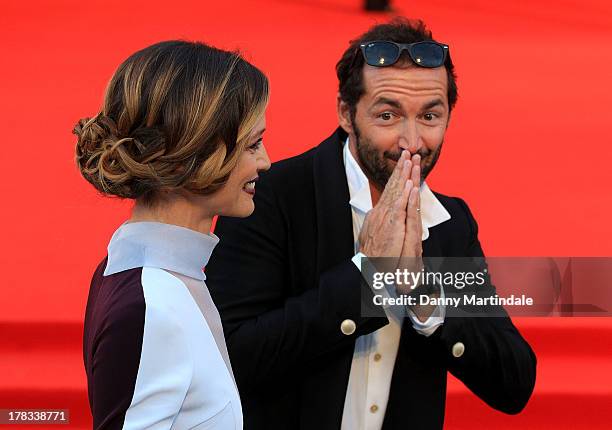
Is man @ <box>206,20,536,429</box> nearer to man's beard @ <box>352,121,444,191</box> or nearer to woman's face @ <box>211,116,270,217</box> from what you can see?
man's beard @ <box>352,121,444,191</box>

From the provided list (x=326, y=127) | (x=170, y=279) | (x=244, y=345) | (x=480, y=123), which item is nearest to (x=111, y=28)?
(x=326, y=127)

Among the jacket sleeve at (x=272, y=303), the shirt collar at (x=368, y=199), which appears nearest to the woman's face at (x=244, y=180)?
the jacket sleeve at (x=272, y=303)

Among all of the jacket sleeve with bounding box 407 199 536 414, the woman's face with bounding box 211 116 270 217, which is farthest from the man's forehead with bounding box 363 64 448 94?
the woman's face with bounding box 211 116 270 217

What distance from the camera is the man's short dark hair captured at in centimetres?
218

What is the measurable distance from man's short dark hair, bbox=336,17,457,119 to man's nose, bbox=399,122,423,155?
126 mm

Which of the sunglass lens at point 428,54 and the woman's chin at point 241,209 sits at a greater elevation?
the sunglass lens at point 428,54

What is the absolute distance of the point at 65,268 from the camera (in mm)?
3225

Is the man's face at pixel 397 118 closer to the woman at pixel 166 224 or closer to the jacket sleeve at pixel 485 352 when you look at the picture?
the jacket sleeve at pixel 485 352

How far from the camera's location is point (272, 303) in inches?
78.3

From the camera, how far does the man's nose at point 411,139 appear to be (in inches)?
82.9

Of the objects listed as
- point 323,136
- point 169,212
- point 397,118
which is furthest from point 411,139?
point 323,136

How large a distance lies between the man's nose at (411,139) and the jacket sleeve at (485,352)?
21cm

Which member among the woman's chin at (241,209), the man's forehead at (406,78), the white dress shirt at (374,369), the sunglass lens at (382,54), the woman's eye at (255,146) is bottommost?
the white dress shirt at (374,369)

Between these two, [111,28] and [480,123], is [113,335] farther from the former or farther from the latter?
[111,28]
